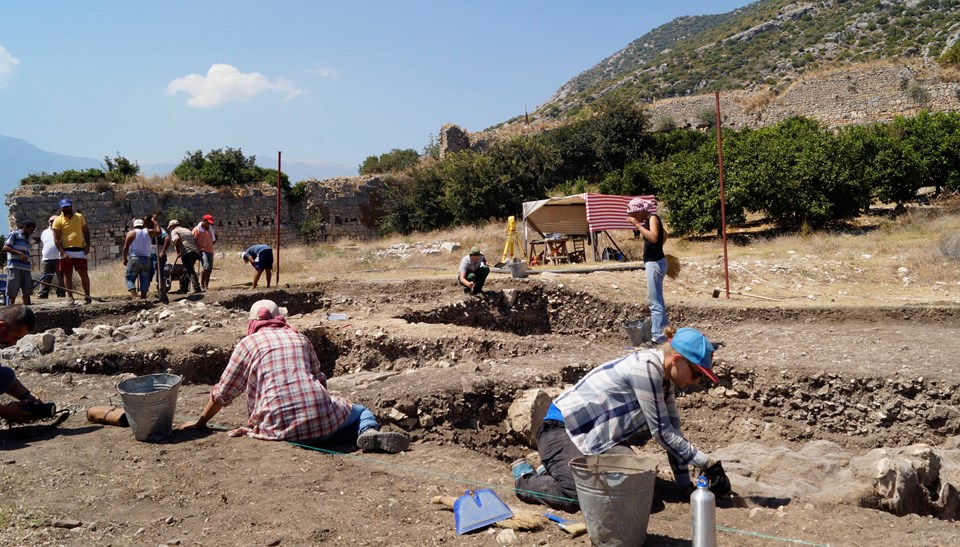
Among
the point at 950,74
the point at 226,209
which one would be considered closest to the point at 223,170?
the point at 226,209

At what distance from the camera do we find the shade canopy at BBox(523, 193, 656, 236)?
56.1 ft

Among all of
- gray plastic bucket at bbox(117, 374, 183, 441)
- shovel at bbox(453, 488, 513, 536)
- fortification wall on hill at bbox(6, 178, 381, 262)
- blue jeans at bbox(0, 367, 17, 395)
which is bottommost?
shovel at bbox(453, 488, 513, 536)

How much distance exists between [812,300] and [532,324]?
181 inches

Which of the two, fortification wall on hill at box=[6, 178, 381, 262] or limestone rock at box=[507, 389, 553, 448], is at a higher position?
fortification wall on hill at box=[6, 178, 381, 262]

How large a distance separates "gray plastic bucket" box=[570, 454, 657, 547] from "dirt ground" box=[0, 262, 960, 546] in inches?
12.5

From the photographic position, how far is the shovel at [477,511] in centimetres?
369

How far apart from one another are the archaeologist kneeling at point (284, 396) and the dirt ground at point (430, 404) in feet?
0.46

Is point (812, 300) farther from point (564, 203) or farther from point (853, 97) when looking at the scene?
point (853, 97)

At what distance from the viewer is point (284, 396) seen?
5012mm

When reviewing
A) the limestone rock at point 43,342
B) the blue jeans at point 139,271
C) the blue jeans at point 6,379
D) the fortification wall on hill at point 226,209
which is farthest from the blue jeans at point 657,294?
the fortification wall on hill at point 226,209

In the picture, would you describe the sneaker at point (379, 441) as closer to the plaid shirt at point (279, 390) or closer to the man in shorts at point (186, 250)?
the plaid shirt at point (279, 390)

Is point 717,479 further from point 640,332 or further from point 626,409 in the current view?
point 640,332

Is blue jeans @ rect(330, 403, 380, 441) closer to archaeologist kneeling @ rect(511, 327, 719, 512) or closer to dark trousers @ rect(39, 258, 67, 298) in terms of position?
archaeologist kneeling @ rect(511, 327, 719, 512)

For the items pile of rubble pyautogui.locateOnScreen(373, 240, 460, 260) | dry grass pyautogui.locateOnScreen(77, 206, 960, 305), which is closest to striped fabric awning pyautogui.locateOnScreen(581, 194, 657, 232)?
dry grass pyautogui.locateOnScreen(77, 206, 960, 305)
